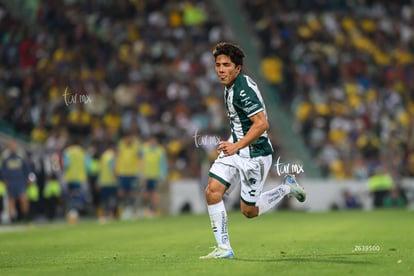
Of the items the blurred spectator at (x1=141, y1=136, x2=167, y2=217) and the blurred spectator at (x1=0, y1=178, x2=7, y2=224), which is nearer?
the blurred spectator at (x1=0, y1=178, x2=7, y2=224)

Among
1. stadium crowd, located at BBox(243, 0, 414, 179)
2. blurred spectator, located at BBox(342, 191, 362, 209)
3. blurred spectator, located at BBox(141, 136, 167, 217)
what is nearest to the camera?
blurred spectator, located at BBox(141, 136, 167, 217)

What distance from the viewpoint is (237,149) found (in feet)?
39.1

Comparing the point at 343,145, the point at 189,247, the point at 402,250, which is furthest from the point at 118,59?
the point at 402,250

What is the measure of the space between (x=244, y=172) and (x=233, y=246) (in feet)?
9.92

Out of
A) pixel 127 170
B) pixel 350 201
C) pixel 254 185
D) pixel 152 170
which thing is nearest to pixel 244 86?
pixel 254 185

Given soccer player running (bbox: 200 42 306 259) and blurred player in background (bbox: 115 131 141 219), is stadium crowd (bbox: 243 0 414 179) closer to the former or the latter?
blurred player in background (bbox: 115 131 141 219)

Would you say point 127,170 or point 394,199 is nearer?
point 127,170

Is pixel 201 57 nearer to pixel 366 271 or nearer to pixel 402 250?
pixel 402 250

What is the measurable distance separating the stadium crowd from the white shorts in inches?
742

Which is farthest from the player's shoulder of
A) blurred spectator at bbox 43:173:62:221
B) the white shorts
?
blurred spectator at bbox 43:173:62:221

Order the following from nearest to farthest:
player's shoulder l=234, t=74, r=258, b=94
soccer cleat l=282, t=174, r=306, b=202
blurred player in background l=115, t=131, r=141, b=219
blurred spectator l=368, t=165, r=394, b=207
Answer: player's shoulder l=234, t=74, r=258, b=94 → soccer cleat l=282, t=174, r=306, b=202 → blurred player in background l=115, t=131, r=141, b=219 → blurred spectator l=368, t=165, r=394, b=207

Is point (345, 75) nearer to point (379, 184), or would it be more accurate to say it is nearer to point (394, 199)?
point (379, 184)

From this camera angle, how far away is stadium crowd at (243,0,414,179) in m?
31.6

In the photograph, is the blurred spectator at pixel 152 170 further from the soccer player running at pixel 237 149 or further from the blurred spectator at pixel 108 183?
the soccer player running at pixel 237 149
